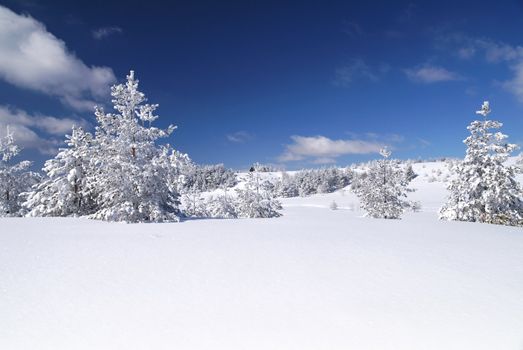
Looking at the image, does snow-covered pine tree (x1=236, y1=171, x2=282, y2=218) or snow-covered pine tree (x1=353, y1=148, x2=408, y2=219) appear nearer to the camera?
snow-covered pine tree (x1=353, y1=148, x2=408, y2=219)

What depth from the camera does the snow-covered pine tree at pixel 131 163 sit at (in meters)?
17.2

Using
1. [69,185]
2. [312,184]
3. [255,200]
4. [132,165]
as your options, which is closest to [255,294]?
[132,165]

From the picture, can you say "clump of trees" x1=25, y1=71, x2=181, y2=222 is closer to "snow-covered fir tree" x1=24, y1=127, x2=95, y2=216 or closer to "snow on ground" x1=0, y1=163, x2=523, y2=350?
"snow-covered fir tree" x1=24, y1=127, x2=95, y2=216

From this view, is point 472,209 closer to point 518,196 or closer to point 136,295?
point 518,196

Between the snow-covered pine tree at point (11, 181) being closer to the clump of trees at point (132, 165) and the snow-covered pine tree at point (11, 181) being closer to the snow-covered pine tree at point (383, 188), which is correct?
the clump of trees at point (132, 165)

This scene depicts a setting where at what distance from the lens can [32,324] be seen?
4.70m

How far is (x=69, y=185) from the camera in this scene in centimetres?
2245

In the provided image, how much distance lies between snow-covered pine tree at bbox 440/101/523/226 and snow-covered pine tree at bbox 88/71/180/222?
20357 millimetres

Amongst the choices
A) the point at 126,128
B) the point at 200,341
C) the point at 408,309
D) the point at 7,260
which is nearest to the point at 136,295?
the point at 200,341

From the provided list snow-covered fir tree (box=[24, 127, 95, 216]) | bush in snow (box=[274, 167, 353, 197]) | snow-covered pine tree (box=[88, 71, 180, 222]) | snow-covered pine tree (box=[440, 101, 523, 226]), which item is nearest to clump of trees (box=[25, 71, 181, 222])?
snow-covered pine tree (box=[88, 71, 180, 222])

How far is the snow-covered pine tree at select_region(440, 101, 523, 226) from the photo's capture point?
22219 millimetres

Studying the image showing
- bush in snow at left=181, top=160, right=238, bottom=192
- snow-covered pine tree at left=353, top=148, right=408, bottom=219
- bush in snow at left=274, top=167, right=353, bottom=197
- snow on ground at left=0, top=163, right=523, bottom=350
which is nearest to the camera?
snow on ground at left=0, top=163, right=523, bottom=350

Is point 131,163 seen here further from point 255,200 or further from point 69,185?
point 255,200

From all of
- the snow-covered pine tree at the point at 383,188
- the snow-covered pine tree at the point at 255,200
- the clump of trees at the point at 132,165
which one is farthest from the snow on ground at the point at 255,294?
the snow-covered pine tree at the point at 255,200
